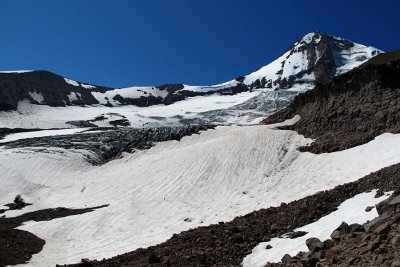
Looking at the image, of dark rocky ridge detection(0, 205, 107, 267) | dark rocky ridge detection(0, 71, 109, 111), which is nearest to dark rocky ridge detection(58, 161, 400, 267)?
dark rocky ridge detection(0, 205, 107, 267)

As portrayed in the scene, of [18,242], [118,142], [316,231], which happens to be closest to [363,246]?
[316,231]

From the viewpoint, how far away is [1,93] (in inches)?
5586

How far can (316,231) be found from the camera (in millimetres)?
14859

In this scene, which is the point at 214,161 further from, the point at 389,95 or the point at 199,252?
the point at 199,252

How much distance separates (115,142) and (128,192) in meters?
19.5

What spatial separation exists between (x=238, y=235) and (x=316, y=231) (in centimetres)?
297

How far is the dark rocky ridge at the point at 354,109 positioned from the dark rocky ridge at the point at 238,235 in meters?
15.7

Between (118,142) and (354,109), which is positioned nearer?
(354,109)

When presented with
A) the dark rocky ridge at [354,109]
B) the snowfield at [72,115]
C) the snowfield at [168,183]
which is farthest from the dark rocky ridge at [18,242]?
the snowfield at [72,115]

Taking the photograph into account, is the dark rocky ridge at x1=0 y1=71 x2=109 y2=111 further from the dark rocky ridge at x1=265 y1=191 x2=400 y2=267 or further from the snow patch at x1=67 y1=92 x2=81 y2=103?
the dark rocky ridge at x1=265 y1=191 x2=400 y2=267

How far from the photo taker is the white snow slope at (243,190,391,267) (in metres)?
13.6

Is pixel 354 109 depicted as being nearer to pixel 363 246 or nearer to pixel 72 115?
pixel 363 246

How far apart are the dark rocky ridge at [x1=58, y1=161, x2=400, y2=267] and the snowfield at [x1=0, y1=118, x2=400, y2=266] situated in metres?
4.03

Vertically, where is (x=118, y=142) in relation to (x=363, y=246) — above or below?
above
